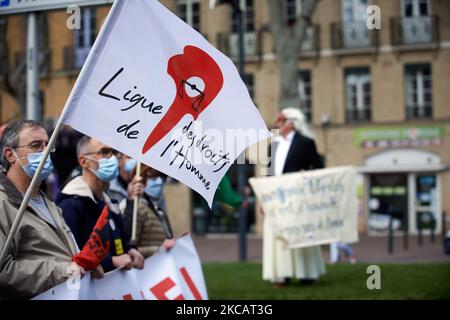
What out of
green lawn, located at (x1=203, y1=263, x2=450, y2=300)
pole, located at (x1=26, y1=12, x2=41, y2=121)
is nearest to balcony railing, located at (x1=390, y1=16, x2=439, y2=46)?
green lawn, located at (x1=203, y1=263, x2=450, y2=300)

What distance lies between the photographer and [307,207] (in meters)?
8.65

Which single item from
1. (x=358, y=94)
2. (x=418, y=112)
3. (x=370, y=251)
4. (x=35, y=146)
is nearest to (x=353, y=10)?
(x=358, y=94)

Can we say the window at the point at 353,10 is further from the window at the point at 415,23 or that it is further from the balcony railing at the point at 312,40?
the window at the point at 415,23

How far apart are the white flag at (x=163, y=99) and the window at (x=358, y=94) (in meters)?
26.7

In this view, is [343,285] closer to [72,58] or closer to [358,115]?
[358,115]

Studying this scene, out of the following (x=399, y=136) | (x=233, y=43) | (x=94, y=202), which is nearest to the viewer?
(x=94, y=202)

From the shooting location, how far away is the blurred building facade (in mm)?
29016

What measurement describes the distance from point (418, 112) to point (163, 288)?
25.6 meters

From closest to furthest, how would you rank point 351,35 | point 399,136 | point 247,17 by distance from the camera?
point 399,136 → point 351,35 → point 247,17

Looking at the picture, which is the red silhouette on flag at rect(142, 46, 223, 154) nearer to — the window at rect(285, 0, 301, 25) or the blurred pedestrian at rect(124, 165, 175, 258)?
the blurred pedestrian at rect(124, 165, 175, 258)

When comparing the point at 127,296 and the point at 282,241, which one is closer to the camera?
the point at 127,296

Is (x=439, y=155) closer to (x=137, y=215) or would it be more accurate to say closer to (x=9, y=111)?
(x=9, y=111)

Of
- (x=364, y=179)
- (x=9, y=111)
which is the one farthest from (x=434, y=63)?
(x=9, y=111)

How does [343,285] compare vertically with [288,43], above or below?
below
